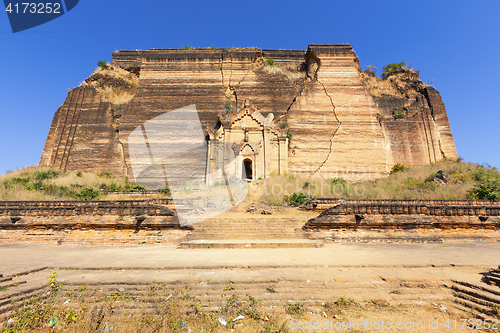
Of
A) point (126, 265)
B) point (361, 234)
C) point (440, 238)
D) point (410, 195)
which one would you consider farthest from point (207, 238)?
point (410, 195)

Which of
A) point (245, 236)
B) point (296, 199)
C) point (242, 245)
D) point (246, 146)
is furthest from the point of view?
point (246, 146)

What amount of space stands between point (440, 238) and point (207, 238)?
7.94 meters

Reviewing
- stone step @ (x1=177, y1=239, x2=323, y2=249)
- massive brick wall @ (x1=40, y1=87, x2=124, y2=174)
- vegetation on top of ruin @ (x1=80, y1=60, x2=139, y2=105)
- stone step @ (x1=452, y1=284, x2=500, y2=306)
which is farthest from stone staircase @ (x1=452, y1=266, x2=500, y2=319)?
vegetation on top of ruin @ (x1=80, y1=60, x2=139, y2=105)

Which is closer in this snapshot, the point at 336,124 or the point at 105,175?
the point at 105,175

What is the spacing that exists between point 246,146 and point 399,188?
11.0 m

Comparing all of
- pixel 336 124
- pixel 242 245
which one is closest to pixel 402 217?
pixel 242 245

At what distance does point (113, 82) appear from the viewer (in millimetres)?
26172

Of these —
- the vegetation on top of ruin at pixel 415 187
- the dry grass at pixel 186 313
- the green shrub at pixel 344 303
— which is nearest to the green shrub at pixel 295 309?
the dry grass at pixel 186 313

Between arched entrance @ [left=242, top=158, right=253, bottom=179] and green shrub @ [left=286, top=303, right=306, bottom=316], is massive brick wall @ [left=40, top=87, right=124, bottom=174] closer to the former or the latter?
arched entrance @ [left=242, top=158, right=253, bottom=179]

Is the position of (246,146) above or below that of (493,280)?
above

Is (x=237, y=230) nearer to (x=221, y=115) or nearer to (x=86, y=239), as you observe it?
(x=86, y=239)

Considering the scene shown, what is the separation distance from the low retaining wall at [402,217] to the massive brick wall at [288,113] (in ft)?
42.3

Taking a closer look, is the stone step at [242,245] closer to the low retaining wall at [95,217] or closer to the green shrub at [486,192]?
the low retaining wall at [95,217]

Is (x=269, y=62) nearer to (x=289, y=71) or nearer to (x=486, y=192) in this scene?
(x=289, y=71)
